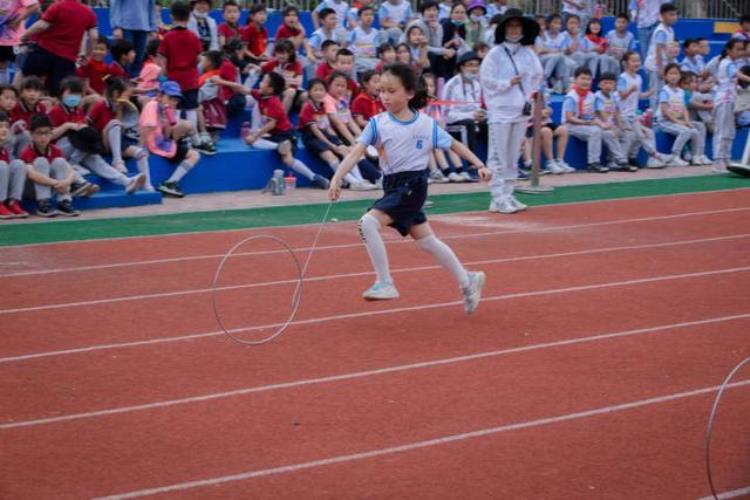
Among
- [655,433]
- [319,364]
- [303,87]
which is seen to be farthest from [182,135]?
[655,433]

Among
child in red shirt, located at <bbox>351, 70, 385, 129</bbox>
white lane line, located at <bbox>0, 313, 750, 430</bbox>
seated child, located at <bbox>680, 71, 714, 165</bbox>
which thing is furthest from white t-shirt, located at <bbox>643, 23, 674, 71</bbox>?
white lane line, located at <bbox>0, 313, 750, 430</bbox>

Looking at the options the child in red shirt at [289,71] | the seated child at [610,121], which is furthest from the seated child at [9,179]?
the seated child at [610,121]

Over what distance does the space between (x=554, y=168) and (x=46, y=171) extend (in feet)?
27.0

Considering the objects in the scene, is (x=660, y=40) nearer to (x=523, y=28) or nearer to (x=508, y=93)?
(x=523, y=28)

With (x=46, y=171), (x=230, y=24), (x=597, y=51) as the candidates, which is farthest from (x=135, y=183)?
(x=597, y=51)

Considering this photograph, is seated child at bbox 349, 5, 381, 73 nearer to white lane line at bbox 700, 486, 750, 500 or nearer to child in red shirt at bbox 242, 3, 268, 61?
child in red shirt at bbox 242, 3, 268, 61

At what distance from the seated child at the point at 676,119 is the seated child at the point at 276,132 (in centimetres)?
694

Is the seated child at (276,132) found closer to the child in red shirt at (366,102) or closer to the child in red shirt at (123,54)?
the child in red shirt at (366,102)

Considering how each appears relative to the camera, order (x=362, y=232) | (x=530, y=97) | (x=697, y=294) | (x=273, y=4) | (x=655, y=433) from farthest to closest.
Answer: (x=273, y=4), (x=530, y=97), (x=697, y=294), (x=362, y=232), (x=655, y=433)

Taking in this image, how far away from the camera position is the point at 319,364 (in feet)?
24.6

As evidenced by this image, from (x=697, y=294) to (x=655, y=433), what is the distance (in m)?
3.75

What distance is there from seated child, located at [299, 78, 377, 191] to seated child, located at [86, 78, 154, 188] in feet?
7.95

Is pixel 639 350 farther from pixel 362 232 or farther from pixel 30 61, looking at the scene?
pixel 30 61

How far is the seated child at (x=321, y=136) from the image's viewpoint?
53.9 feet
